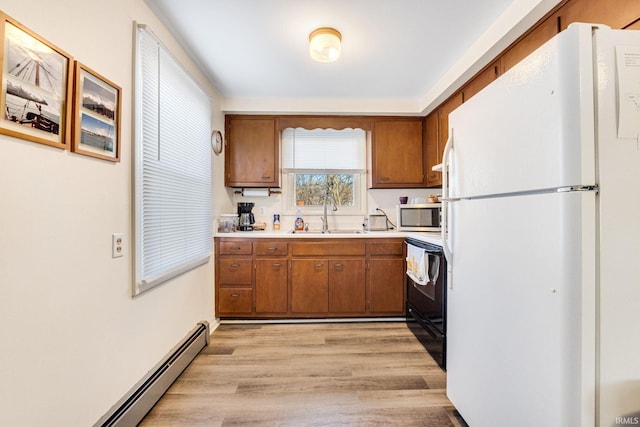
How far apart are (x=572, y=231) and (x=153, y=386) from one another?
6.78 ft

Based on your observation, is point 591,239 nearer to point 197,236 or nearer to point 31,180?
point 31,180

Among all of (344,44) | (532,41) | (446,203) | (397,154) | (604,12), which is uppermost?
(344,44)

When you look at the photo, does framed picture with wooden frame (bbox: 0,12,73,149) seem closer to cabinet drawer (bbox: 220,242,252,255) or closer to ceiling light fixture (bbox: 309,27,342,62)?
ceiling light fixture (bbox: 309,27,342,62)

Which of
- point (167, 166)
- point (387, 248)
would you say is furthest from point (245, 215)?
point (387, 248)

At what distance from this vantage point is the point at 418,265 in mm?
2211

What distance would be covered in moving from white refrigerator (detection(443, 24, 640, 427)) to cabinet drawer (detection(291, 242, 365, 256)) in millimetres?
1732

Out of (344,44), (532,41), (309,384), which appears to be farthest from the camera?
(344,44)

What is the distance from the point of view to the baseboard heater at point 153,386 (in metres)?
1.29

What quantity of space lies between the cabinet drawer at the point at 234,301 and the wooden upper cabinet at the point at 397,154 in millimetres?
1860

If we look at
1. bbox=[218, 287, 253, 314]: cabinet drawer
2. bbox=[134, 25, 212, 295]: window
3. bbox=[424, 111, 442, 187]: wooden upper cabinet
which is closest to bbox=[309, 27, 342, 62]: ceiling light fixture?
bbox=[134, 25, 212, 295]: window

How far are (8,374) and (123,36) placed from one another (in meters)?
1.54

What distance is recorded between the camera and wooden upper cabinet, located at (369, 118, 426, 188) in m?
3.14

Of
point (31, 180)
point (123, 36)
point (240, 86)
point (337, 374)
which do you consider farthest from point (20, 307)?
point (240, 86)

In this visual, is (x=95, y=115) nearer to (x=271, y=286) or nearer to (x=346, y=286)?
(x=271, y=286)
